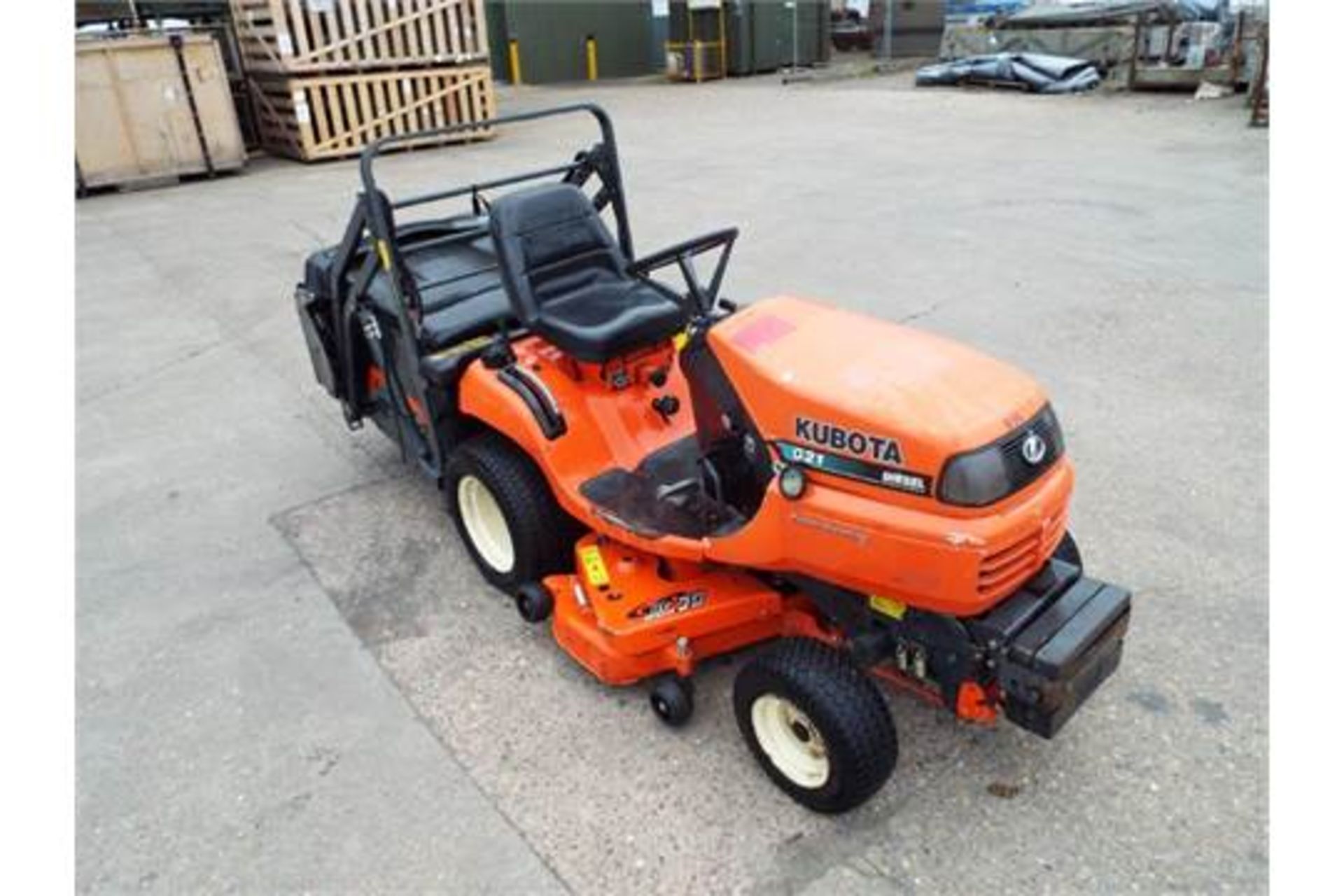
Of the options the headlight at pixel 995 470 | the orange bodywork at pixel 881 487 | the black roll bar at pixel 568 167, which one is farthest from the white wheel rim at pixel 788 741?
the black roll bar at pixel 568 167

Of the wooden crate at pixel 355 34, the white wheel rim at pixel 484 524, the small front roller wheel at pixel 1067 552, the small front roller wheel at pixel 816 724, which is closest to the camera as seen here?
the small front roller wheel at pixel 816 724

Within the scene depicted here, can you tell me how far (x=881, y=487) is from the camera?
193cm

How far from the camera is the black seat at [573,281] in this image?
8.88ft

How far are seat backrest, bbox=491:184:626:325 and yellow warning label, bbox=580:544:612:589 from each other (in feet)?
2.41

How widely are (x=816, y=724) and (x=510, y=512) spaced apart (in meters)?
1.21

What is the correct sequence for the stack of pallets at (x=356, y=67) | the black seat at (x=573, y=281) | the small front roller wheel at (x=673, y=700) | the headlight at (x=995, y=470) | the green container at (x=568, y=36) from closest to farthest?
the headlight at (x=995, y=470) < the small front roller wheel at (x=673, y=700) < the black seat at (x=573, y=281) < the stack of pallets at (x=356, y=67) < the green container at (x=568, y=36)

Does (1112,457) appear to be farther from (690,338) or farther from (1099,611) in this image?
(690,338)

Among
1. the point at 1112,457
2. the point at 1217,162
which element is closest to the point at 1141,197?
the point at 1217,162

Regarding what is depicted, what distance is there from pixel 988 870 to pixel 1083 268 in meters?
4.89

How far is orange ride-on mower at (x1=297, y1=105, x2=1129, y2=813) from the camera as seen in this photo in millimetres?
1922

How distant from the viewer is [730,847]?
2148 mm

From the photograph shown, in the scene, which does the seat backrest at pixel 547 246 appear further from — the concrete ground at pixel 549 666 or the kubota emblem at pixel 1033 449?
the kubota emblem at pixel 1033 449

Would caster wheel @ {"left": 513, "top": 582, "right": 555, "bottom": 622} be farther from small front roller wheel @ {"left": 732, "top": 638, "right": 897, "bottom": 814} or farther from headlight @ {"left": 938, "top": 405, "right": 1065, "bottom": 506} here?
headlight @ {"left": 938, "top": 405, "right": 1065, "bottom": 506}

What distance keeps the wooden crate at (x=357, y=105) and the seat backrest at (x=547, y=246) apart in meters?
8.55
